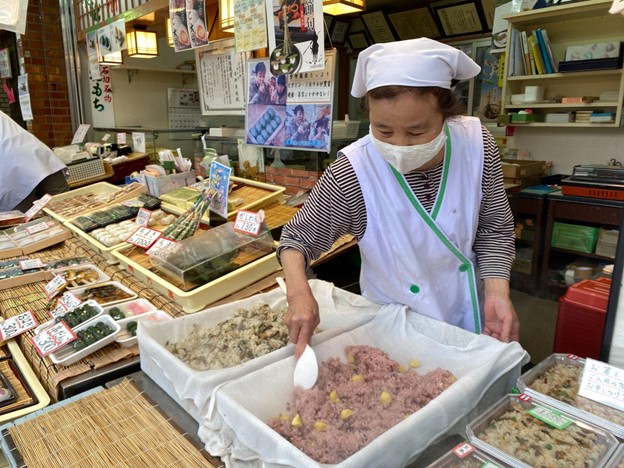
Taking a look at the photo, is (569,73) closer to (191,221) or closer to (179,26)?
(179,26)

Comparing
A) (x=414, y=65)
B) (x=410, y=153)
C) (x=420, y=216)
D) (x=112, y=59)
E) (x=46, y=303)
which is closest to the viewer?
(x=414, y=65)

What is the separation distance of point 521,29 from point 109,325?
16.0 feet

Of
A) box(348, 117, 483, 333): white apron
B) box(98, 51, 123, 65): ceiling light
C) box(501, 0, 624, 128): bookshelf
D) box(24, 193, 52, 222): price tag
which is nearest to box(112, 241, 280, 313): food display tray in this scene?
box(348, 117, 483, 333): white apron

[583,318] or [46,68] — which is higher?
[46,68]

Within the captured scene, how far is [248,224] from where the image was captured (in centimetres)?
228

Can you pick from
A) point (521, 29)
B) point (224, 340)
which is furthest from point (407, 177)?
point (521, 29)

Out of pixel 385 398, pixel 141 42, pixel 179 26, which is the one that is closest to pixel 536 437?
pixel 385 398

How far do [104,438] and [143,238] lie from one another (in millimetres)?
1455

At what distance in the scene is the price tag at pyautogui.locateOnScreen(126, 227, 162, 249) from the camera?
2457mm

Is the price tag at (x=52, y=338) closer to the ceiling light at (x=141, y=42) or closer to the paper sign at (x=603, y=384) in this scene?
the paper sign at (x=603, y=384)

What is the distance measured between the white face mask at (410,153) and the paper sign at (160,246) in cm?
130

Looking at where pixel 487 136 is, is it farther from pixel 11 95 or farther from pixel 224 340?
pixel 11 95

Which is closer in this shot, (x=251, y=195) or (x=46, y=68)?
(x=251, y=195)

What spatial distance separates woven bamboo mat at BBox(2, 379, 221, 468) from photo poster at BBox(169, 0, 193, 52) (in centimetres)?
326
